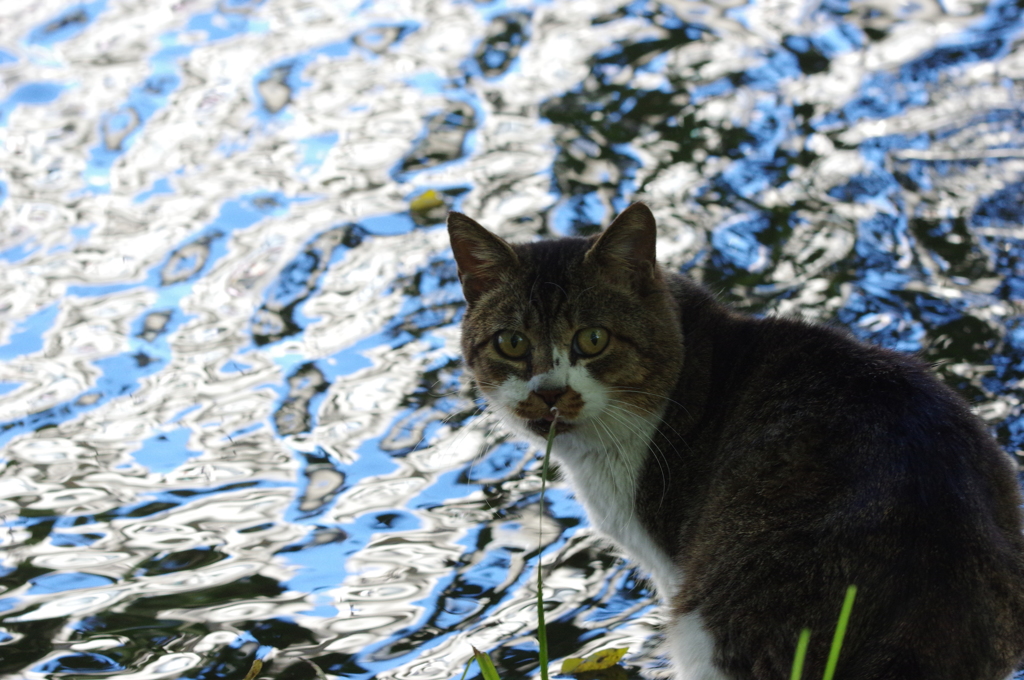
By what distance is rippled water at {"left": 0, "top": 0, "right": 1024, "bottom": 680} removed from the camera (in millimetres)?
3344

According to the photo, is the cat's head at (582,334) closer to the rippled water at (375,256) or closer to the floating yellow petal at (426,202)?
the rippled water at (375,256)

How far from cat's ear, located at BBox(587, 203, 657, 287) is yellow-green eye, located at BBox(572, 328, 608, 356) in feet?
0.73

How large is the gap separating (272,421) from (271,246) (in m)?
1.51

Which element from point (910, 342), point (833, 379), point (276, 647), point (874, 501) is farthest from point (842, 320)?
point (276, 647)

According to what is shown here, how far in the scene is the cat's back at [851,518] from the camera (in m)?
2.23

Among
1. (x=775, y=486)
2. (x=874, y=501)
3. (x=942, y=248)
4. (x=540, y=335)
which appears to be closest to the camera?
(x=874, y=501)

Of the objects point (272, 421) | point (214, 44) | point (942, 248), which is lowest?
point (942, 248)

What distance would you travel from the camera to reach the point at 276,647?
3.07m

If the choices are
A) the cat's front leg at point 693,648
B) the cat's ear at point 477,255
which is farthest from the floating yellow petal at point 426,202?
the cat's front leg at point 693,648

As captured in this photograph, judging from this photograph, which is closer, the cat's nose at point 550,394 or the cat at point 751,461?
the cat at point 751,461

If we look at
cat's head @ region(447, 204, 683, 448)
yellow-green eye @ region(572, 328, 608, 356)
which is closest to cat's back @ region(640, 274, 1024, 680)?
cat's head @ region(447, 204, 683, 448)

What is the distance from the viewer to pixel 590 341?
9.88 feet

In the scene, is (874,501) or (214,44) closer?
(874,501)

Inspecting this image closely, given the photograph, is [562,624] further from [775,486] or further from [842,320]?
[842,320]
